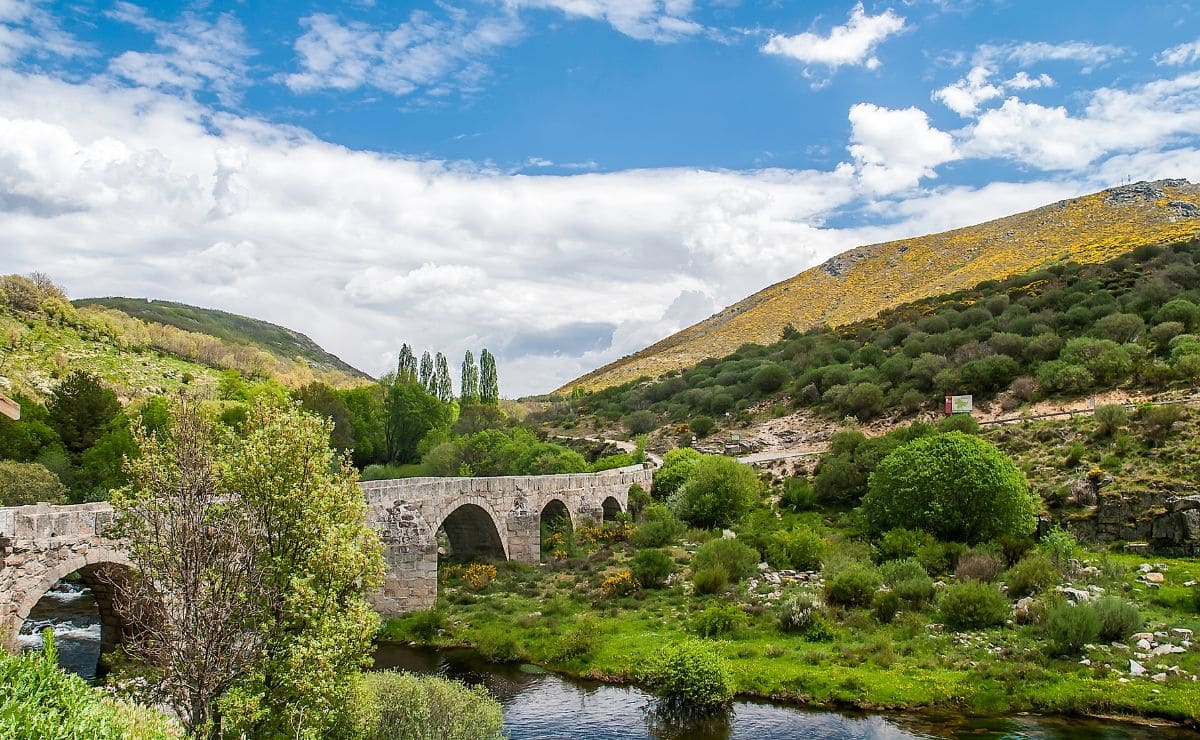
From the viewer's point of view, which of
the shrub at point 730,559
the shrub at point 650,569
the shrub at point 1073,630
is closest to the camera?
the shrub at point 1073,630

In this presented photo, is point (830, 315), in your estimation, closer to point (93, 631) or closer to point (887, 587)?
point (887, 587)

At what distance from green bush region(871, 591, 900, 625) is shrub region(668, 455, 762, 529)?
1313cm

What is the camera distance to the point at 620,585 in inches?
1129

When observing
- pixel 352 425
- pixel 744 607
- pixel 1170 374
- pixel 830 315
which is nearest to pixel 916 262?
pixel 830 315

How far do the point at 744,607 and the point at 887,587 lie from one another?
4687mm

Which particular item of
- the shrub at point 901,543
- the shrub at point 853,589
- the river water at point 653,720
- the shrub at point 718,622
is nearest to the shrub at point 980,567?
the shrub at point 901,543

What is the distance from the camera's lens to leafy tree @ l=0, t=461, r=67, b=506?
1363 inches

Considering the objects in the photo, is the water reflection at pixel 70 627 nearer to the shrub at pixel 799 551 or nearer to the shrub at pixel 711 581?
the shrub at pixel 711 581

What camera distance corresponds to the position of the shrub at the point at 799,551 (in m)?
29.4

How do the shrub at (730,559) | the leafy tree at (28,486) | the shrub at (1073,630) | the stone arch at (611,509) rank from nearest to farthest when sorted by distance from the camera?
1. the shrub at (1073,630)
2. the shrub at (730,559)
3. the leafy tree at (28,486)
4. the stone arch at (611,509)

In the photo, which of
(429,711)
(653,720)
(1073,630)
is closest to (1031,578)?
(1073,630)

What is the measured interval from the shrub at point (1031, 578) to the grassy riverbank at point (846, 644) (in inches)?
38.6

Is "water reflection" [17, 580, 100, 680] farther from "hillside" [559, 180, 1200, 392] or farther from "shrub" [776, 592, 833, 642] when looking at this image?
"hillside" [559, 180, 1200, 392]

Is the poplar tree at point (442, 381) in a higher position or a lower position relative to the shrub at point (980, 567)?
higher
